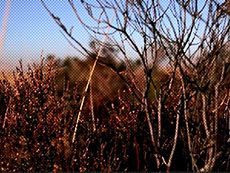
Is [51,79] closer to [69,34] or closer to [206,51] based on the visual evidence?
[69,34]

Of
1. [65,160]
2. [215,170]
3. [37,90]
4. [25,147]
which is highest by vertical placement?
[37,90]

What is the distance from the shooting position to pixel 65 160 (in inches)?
140

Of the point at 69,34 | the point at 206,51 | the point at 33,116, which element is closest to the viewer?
the point at 69,34

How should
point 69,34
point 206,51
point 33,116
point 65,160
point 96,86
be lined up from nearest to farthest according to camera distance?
point 69,34, point 206,51, point 65,160, point 33,116, point 96,86

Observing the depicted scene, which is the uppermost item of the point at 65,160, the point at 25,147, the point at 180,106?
the point at 25,147

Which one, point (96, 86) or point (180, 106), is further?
point (96, 86)

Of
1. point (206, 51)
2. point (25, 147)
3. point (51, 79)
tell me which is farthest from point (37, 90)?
point (206, 51)

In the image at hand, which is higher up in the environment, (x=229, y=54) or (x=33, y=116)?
(x=33, y=116)

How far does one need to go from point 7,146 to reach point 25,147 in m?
0.15

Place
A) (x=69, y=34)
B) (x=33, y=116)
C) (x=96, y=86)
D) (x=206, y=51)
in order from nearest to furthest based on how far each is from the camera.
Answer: (x=69, y=34) < (x=206, y=51) < (x=33, y=116) < (x=96, y=86)

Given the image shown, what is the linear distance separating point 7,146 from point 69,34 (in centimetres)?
125

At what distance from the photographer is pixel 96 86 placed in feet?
27.1

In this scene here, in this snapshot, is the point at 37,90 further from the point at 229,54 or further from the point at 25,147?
the point at 229,54

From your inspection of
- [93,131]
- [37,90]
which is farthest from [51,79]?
[93,131]
